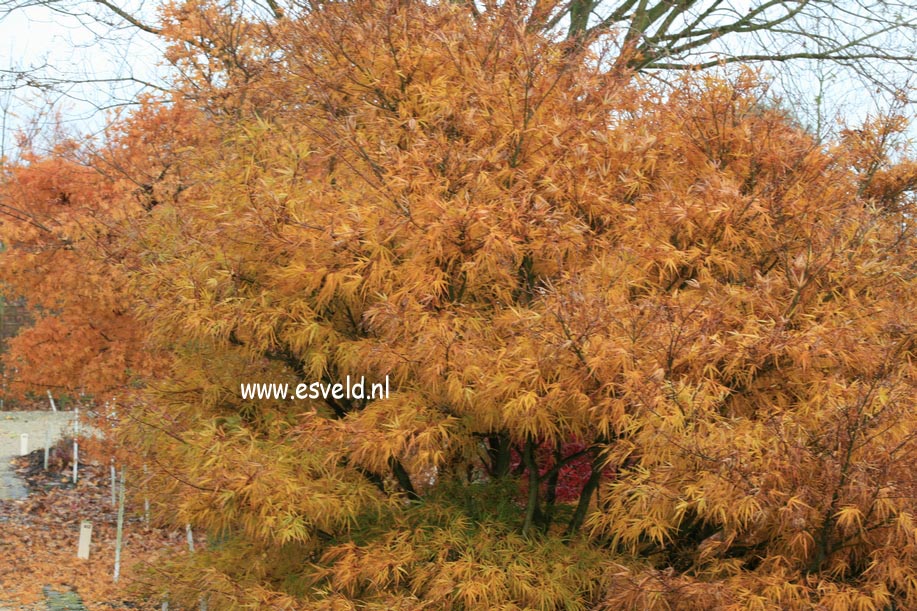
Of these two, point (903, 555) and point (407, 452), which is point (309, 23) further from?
point (903, 555)

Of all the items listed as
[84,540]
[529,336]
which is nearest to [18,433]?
[84,540]

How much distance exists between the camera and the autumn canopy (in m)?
5.39

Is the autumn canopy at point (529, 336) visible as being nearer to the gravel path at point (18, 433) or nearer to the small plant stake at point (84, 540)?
the small plant stake at point (84, 540)

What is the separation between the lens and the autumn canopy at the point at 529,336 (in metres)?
5.39

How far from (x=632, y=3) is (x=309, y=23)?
23.8ft

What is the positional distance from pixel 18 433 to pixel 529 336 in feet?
60.0

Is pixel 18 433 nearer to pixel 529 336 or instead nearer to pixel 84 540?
pixel 84 540

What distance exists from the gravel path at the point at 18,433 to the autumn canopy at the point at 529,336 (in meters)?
10.0

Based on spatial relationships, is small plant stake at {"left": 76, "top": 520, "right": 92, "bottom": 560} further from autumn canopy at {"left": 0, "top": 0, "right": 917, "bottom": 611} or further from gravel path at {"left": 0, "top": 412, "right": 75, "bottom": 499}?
autumn canopy at {"left": 0, "top": 0, "right": 917, "bottom": 611}

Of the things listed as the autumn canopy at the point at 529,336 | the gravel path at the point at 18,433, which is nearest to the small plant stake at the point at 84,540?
the gravel path at the point at 18,433

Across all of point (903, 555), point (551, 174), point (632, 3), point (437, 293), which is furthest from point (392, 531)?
point (632, 3)

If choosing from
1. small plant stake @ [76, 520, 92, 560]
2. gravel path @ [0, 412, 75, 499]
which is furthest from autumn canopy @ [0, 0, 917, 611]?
gravel path @ [0, 412, 75, 499]

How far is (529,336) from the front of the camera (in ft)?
A: 19.0

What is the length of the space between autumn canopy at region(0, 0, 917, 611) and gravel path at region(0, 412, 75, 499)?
32.9 ft
